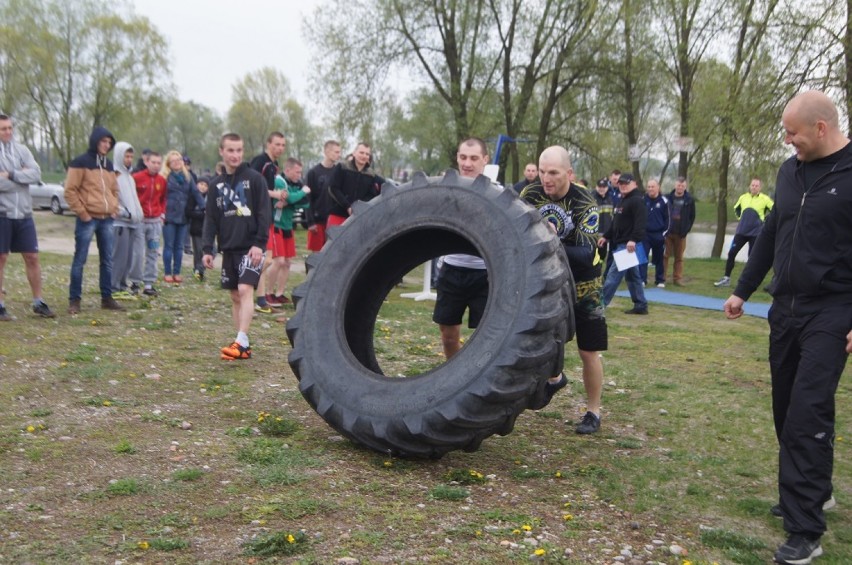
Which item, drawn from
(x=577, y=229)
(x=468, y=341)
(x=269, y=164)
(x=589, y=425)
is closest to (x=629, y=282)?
(x=269, y=164)

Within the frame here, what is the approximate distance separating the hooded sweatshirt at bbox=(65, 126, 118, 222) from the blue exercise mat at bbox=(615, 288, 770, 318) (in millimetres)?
8819

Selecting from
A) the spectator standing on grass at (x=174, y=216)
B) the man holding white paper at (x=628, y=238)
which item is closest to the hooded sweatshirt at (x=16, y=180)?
the spectator standing on grass at (x=174, y=216)

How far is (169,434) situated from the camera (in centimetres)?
473

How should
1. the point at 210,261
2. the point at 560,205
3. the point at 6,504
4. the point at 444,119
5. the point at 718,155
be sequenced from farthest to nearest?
the point at 444,119
the point at 718,155
the point at 210,261
the point at 560,205
the point at 6,504

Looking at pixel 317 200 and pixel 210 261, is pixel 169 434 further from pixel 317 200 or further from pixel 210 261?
pixel 317 200

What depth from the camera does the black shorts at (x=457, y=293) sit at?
546 cm

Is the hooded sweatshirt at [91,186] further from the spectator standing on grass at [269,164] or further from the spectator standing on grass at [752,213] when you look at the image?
the spectator standing on grass at [752,213]

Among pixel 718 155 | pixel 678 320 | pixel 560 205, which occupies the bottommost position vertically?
pixel 678 320

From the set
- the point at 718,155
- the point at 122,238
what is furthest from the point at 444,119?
the point at 122,238

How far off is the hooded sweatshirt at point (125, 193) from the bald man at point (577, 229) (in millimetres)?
6566

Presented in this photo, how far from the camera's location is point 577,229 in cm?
506

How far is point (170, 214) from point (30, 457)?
9135 mm

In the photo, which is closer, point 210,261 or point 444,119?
point 210,261

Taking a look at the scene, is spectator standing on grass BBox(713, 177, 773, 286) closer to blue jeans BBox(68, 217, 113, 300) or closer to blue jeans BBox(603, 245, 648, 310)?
blue jeans BBox(603, 245, 648, 310)
